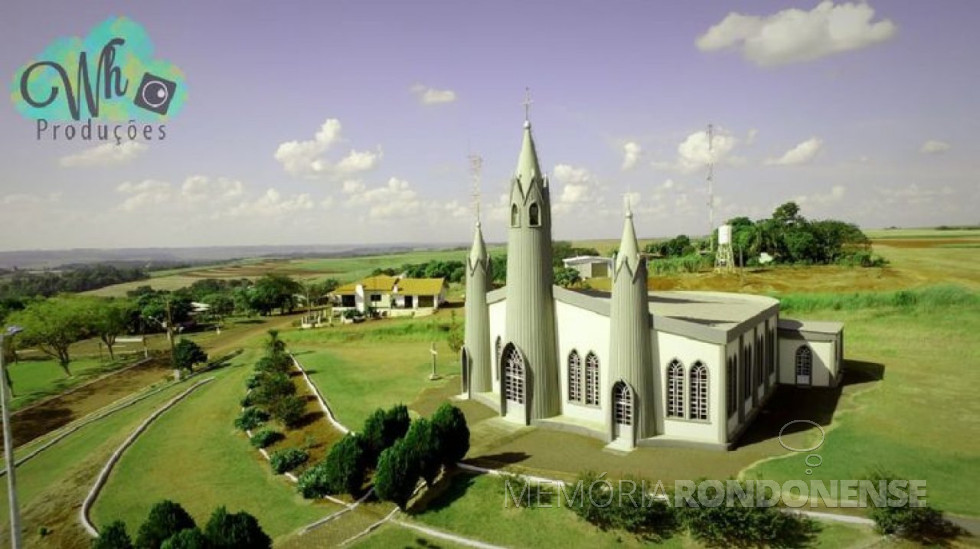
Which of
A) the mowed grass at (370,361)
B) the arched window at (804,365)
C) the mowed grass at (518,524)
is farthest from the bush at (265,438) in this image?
the arched window at (804,365)

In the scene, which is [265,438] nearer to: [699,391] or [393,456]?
[393,456]

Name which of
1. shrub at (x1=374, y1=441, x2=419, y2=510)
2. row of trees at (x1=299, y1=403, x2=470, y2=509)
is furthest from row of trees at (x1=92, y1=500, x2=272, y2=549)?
row of trees at (x1=299, y1=403, x2=470, y2=509)

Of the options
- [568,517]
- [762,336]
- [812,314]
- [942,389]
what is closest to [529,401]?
[568,517]

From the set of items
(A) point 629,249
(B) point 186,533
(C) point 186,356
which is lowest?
(C) point 186,356

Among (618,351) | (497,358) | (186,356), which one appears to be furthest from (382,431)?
(186,356)

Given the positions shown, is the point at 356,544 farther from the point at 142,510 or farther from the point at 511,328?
the point at 511,328

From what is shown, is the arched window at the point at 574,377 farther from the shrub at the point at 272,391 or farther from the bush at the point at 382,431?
the shrub at the point at 272,391
